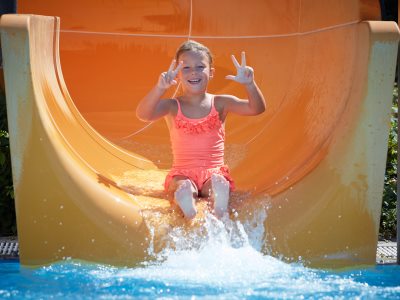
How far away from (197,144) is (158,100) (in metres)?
0.26

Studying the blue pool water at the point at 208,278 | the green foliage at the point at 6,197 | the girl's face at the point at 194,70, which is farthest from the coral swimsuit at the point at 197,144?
the green foliage at the point at 6,197

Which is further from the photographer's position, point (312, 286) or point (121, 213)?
point (121, 213)

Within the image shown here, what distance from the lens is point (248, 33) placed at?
16.7 feet

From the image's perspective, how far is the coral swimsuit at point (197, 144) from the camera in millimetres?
3547

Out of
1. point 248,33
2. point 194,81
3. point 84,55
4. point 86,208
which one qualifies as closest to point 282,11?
point 248,33

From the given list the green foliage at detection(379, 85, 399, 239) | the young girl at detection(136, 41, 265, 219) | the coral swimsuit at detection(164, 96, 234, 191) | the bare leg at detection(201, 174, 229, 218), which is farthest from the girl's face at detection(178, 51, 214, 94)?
the green foliage at detection(379, 85, 399, 239)

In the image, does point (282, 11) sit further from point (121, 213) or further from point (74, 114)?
point (121, 213)

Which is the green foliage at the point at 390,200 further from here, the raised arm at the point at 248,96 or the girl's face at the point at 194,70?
the girl's face at the point at 194,70

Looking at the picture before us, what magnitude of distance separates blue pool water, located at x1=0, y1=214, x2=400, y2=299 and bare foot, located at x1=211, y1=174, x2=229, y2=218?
75mm

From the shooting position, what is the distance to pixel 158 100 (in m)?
A: 3.50

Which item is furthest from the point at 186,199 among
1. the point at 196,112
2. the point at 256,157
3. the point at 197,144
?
the point at 256,157

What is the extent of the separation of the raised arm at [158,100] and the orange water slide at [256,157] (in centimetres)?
32

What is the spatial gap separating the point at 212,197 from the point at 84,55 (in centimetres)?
209

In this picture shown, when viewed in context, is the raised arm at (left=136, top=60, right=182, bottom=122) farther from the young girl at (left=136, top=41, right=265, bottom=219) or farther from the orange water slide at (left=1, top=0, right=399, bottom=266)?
the orange water slide at (left=1, top=0, right=399, bottom=266)
